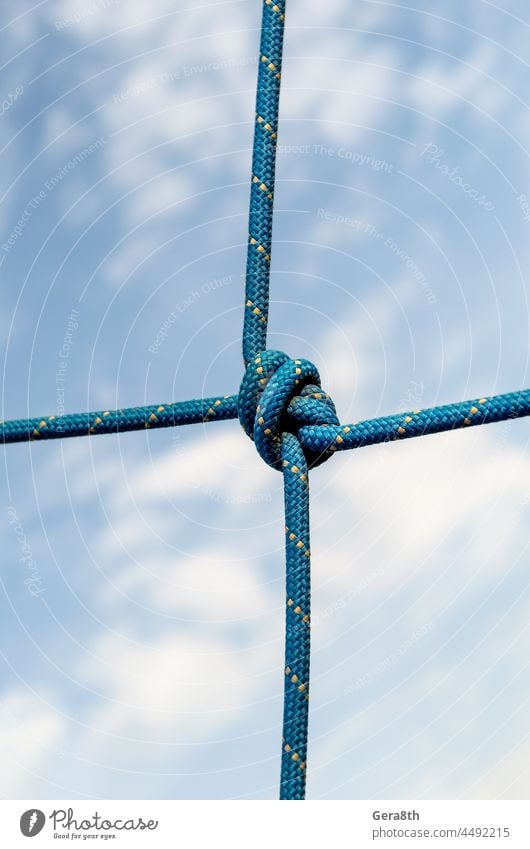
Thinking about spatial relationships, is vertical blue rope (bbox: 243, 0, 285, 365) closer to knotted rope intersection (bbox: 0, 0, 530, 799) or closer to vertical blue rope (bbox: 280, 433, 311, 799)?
knotted rope intersection (bbox: 0, 0, 530, 799)

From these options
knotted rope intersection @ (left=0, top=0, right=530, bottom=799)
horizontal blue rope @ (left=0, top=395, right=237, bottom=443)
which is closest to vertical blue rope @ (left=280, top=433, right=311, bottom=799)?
knotted rope intersection @ (left=0, top=0, right=530, bottom=799)

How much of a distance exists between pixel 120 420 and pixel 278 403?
23 centimetres

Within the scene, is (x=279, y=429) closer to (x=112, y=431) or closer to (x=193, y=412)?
(x=193, y=412)

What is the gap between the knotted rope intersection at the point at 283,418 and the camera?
919 mm

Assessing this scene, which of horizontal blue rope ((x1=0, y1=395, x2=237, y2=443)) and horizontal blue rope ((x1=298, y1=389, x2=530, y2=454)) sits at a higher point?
horizontal blue rope ((x1=0, y1=395, x2=237, y2=443))

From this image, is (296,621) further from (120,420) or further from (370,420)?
(120,420)

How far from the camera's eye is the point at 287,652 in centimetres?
92

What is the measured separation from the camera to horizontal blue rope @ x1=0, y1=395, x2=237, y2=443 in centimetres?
107

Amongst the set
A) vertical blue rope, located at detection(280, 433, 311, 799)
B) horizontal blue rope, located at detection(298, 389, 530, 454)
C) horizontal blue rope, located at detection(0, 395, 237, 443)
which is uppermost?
horizontal blue rope, located at detection(0, 395, 237, 443)

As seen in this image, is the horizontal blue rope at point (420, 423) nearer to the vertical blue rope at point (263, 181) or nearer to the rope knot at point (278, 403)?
the rope knot at point (278, 403)

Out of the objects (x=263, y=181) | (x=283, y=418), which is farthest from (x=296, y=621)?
(x=263, y=181)
